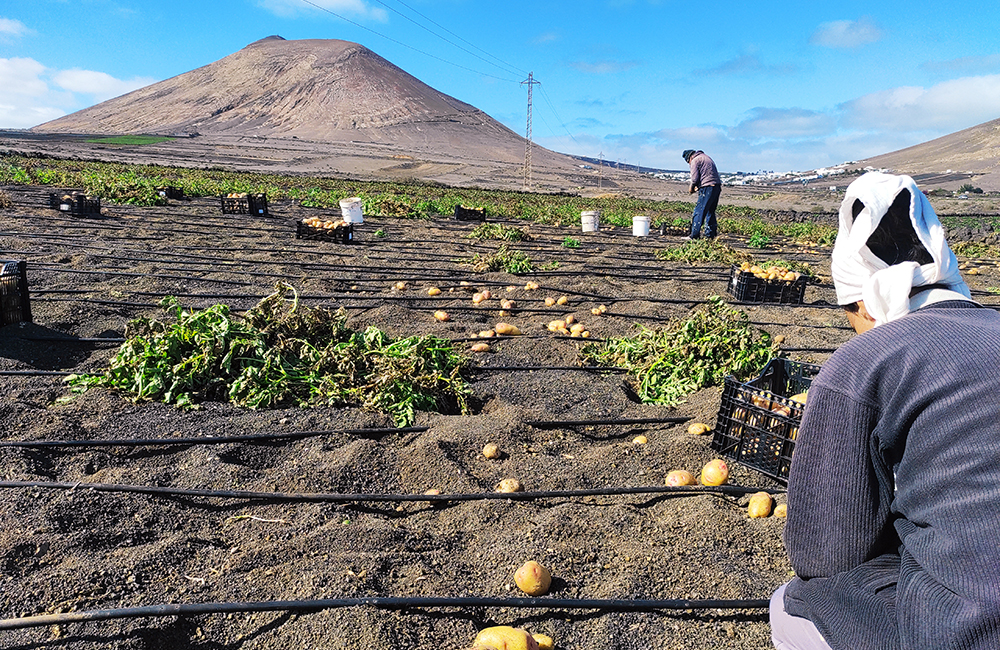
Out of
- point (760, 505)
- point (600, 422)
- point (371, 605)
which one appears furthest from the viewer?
point (600, 422)

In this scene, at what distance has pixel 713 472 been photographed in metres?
3.42

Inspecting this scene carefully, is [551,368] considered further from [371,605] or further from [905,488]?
[905,488]

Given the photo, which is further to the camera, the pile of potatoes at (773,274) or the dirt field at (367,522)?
the pile of potatoes at (773,274)

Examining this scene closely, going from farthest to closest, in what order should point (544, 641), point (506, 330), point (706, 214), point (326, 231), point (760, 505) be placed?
point (706, 214) → point (326, 231) → point (506, 330) → point (760, 505) → point (544, 641)

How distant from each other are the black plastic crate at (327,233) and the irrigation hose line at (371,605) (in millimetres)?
9372

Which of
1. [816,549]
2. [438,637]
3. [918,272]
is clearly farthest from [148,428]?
[918,272]

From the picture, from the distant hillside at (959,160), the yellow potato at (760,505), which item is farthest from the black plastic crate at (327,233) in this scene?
the distant hillside at (959,160)

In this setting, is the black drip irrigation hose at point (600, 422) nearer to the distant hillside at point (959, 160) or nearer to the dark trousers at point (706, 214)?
the dark trousers at point (706, 214)

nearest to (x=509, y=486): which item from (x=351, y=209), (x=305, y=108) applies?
(x=351, y=209)

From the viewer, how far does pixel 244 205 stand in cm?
1466

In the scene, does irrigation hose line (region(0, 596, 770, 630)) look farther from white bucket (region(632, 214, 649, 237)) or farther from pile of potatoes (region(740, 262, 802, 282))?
white bucket (region(632, 214, 649, 237))

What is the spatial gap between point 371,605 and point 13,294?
488cm

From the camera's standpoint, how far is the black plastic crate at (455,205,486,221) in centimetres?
1652

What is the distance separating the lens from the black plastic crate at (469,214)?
54.2 feet
